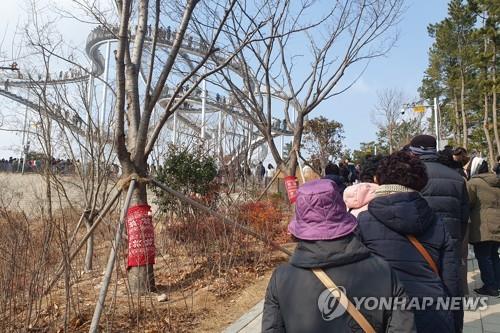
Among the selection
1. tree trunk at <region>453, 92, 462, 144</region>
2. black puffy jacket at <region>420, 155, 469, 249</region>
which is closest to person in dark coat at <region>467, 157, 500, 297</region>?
black puffy jacket at <region>420, 155, 469, 249</region>

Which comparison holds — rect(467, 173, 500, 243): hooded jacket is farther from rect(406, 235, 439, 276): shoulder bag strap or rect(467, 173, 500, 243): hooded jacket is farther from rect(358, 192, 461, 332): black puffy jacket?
rect(406, 235, 439, 276): shoulder bag strap

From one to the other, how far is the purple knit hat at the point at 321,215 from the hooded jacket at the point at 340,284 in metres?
0.03

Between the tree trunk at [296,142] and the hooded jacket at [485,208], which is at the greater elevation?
the tree trunk at [296,142]

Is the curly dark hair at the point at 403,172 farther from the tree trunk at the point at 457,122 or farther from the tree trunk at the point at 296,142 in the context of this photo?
the tree trunk at the point at 457,122

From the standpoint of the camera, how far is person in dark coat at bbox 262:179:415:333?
1527 millimetres

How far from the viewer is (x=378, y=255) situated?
80.9 inches

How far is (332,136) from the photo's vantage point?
27031 mm

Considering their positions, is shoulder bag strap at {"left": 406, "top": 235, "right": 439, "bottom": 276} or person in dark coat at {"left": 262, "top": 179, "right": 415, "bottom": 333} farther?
shoulder bag strap at {"left": 406, "top": 235, "right": 439, "bottom": 276}

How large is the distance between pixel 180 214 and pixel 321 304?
579cm

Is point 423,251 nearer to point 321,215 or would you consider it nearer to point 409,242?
A: point 409,242

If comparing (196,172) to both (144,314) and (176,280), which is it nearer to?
(176,280)

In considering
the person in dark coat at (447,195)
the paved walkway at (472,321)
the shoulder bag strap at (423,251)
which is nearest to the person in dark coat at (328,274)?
the shoulder bag strap at (423,251)

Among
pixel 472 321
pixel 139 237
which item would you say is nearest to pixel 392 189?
pixel 472 321

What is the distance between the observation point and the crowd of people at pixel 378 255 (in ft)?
5.03
